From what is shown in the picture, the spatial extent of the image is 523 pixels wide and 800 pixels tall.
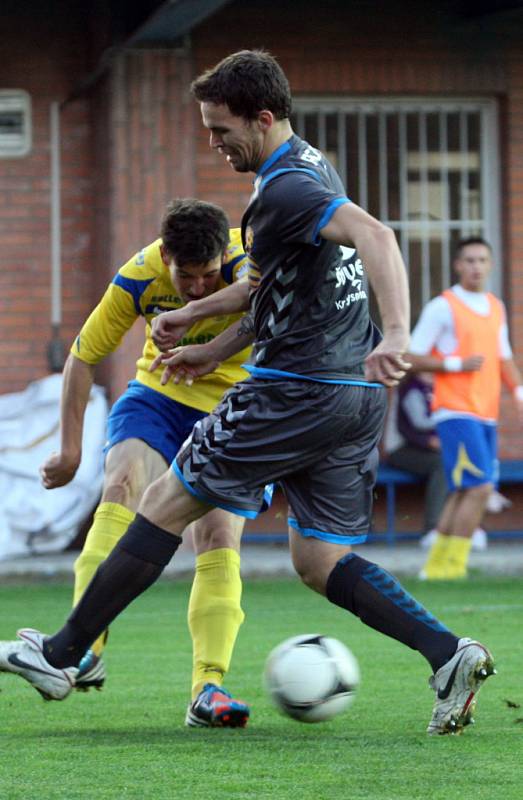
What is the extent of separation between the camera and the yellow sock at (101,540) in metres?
6.04

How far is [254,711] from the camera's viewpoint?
19.3 ft

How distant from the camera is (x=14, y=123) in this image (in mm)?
13023

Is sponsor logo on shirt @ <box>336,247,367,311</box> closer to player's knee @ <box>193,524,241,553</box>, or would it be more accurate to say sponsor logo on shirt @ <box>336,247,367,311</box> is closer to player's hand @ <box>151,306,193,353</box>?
player's hand @ <box>151,306,193,353</box>

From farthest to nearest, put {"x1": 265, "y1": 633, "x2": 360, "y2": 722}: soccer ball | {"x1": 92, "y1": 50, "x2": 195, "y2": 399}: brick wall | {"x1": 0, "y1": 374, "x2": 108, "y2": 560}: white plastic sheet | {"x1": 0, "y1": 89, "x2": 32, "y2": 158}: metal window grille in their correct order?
{"x1": 0, "y1": 89, "x2": 32, "y2": 158}: metal window grille
{"x1": 92, "y1": 50, "x2": 195, "y2": 399}: brick wall
{"x1": 0, "y1": 374, "x2": 108, "y2": 560}: white plastic sheet
{"x1": 265, "y1": 633, "x2": 360, "y2": 722}: soccer ball

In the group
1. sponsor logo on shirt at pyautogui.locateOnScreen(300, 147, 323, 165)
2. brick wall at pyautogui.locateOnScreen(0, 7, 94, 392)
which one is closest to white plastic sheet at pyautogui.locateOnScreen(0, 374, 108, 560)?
brick wall at pyautogui.locateOnScreen(0, 7, 94, 392)

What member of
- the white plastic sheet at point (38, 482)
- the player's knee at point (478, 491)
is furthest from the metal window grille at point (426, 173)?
the player's knee at point (478, 491)

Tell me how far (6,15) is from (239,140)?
8.50m

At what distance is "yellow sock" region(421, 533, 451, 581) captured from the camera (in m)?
10.8

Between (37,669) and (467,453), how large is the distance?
5787mm

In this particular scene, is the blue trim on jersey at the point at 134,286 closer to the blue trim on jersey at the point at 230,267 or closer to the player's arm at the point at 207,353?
the blue trim on jersey at the point at 230,267

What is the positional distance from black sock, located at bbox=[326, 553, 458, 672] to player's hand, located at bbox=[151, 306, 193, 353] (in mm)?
828

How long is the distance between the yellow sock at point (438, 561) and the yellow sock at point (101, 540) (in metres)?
4.95

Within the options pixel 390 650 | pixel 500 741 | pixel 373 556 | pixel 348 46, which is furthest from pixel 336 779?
pixel 348 46

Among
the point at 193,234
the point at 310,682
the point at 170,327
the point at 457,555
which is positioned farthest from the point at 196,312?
the point at 457,555
